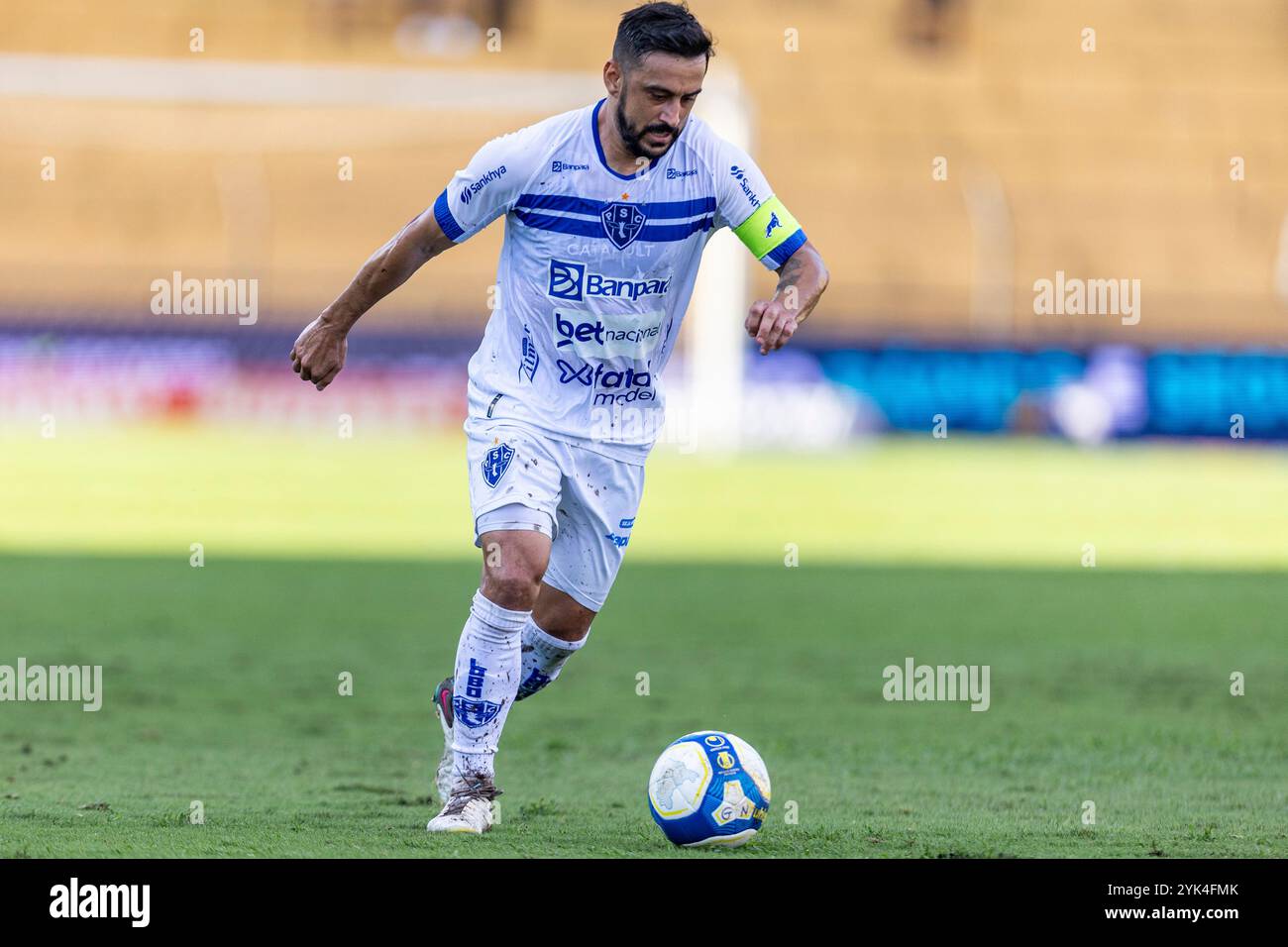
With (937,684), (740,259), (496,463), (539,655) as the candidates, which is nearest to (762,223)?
(496,463)

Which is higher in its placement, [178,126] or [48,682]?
[178,126]

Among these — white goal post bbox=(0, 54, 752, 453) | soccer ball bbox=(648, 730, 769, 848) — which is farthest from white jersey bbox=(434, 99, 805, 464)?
white goal post bbox=(0, 54, 752, 453)

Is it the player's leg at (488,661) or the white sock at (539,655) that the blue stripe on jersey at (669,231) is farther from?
the white sock at (539,655)

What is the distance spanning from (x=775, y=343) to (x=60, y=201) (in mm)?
34109

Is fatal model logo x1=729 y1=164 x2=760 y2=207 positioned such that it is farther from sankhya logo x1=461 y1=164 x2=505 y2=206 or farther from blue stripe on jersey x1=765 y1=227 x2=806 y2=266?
sankhya logo x1=461 y1=164 x2=505 y2=206

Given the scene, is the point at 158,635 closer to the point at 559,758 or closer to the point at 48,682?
the point at 48,682

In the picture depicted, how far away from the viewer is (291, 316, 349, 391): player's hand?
583cm

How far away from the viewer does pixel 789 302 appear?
18.5 feet

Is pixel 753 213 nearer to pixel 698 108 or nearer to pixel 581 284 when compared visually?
pixel 581 284

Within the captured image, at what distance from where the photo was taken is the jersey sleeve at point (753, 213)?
5949 mm

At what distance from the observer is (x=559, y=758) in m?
7.27
